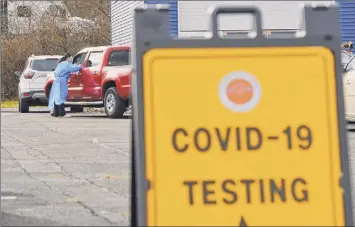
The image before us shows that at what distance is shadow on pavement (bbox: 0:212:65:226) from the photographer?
5468mm

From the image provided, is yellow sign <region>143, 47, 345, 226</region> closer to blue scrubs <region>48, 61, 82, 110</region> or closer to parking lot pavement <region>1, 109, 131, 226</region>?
parking lot pavement <region>1, 109, 131, 226</region>

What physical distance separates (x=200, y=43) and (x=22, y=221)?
2079 mm

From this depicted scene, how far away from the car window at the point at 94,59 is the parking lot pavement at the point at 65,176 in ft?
13.1

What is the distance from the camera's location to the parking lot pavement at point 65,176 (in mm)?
5789

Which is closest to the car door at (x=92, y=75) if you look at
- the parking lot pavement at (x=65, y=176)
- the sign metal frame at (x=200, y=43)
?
the parking lot pavement at (x=65, y=176)

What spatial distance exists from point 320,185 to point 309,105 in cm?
33

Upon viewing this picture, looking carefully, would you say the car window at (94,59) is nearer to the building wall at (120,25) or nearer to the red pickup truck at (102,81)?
the red pickup truck at (102,81)

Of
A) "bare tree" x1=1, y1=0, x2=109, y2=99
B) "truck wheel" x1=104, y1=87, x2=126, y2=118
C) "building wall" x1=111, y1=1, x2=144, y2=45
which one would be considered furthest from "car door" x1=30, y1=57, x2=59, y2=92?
"truck wheel" x1=104, y1=87, x2=126, y2=118

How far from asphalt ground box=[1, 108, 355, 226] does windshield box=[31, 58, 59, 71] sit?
3816mm

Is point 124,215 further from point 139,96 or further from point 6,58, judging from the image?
point 6,58

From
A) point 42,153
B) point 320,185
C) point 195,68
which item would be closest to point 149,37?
point 195,68

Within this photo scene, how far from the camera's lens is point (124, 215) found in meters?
5.80

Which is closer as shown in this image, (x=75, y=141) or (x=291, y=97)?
(x=291, y=97)

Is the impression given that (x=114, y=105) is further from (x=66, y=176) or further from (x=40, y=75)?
(x=66, y=176)
